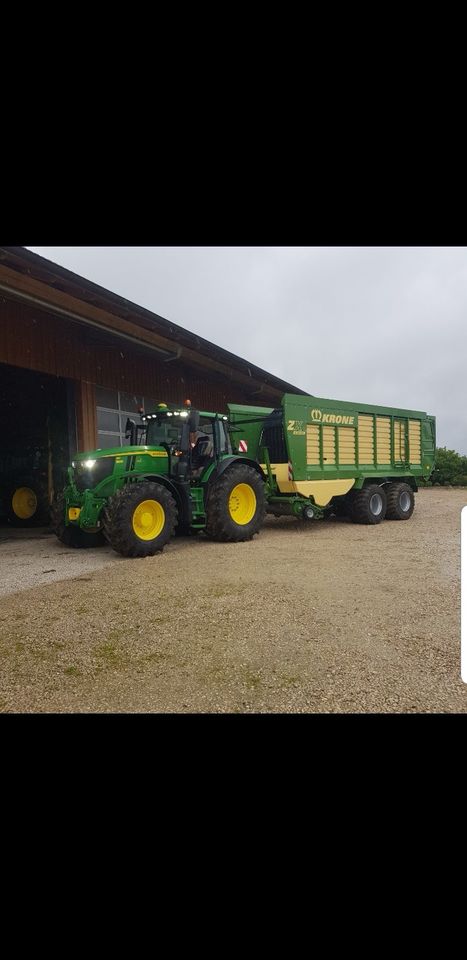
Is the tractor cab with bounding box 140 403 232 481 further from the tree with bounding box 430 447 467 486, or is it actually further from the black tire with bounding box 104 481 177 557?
the tree with bounding box 430 447 467 486

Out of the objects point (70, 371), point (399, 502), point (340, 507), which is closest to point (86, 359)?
point (70, 371)

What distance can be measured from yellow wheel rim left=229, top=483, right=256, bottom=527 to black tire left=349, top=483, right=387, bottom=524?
2605 mm

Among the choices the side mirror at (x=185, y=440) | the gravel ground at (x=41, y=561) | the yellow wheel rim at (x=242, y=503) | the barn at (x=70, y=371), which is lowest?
the gravel ground at (x=41, y=561)

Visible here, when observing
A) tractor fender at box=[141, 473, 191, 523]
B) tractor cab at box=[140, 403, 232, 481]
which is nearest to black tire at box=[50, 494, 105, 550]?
tractor fender at box=[141, 473, 191, 523]

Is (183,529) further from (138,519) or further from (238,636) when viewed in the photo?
(238,636)

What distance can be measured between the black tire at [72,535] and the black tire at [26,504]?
321cm

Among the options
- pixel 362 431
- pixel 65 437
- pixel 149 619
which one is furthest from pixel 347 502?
pixel 149 619

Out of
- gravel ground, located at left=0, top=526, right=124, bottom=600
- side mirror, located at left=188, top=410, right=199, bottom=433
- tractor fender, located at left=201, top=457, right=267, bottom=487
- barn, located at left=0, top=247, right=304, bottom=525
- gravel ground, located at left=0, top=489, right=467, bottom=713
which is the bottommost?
gravel ground, located at left=0, top=526, right=124, bottom=600

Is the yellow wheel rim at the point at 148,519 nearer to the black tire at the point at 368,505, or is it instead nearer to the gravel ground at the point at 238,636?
the gravel ground at the point at 238,636

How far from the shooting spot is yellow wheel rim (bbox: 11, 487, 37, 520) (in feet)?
33.8

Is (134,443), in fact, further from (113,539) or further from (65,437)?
(65,437)

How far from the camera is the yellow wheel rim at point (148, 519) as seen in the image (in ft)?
20.4

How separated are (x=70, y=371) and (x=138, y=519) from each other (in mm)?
4380

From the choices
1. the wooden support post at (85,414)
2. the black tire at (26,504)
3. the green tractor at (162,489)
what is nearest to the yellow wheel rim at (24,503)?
the black tire at (26,504)
